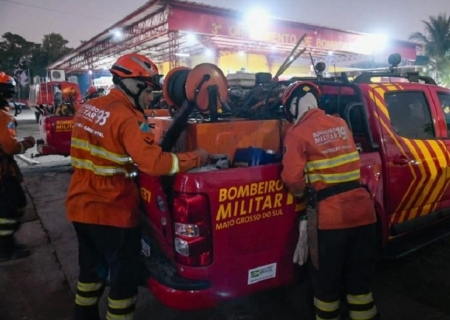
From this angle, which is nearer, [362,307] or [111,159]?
[111,159]

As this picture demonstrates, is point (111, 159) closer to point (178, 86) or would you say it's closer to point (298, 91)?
point (178, 86)

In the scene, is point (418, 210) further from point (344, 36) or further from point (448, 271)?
point (344, 36)

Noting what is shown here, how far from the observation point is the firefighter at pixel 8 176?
432 centimetres

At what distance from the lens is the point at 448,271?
3.85 meters

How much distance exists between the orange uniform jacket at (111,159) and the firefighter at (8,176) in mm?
2052

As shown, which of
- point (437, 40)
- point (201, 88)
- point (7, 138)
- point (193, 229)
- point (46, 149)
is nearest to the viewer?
point (193, 229)

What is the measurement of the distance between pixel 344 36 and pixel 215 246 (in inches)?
825

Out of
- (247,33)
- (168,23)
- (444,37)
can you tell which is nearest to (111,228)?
(168,23)

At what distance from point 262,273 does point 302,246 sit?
315mm

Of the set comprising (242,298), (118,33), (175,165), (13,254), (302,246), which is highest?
(118,33)

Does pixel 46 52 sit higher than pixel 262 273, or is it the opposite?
pixel 46 52

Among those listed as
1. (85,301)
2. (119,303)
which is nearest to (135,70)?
(119,303)

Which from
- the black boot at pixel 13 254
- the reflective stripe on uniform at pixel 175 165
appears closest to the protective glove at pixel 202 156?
the reflective stripe on uniform at pixel 175 165

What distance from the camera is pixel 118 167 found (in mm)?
2594
